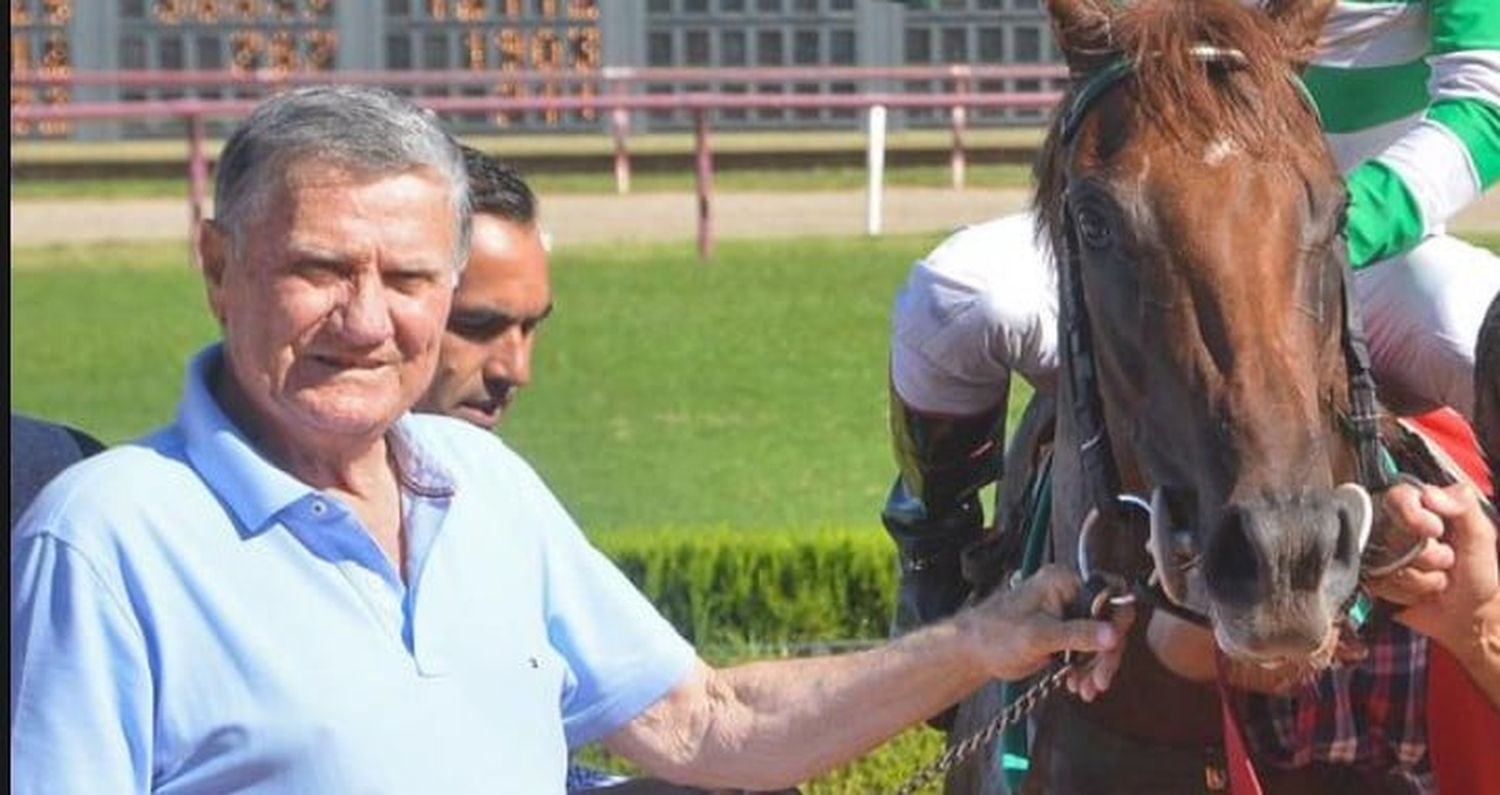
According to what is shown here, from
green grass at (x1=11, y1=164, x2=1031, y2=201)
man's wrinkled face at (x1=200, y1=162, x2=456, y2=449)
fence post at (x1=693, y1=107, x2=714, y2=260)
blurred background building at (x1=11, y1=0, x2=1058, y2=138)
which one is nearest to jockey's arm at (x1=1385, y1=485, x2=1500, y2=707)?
man's wrinkled face at (x1=200, y1=162, x2=456, y2=449)

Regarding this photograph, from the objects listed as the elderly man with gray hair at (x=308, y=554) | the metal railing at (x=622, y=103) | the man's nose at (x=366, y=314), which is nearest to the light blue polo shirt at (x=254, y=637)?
the elderly man with gray hair at (x=308, y=554)

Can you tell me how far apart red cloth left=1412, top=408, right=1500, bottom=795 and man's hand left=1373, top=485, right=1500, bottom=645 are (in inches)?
7.7

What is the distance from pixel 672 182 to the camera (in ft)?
83.7

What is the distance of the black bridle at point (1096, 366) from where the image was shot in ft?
10.3

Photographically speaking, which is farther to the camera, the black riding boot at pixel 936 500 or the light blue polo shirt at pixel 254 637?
the black riding boot at pixel 936 500

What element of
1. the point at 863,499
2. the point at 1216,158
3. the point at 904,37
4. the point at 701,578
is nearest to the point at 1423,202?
the point at 1216,158

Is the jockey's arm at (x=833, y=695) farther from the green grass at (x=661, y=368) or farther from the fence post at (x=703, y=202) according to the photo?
the fence post at (x=703, y=202)

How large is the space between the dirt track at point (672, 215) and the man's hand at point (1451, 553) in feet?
59.7

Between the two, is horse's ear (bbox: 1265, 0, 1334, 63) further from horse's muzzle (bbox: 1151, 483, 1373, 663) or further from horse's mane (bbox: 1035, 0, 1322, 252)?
horse's muzzle (bbox: 1151, 483, 1373, 663)

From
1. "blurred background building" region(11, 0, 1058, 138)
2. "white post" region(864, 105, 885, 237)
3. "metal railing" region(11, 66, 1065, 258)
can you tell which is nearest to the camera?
"metal railing" region(11, 66, 1065, 258)

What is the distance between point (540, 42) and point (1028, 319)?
905 inches

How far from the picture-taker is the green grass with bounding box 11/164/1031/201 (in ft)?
81.3

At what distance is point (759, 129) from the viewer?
27.8 m

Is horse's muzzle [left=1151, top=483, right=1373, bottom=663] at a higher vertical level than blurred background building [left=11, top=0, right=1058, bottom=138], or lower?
higher
